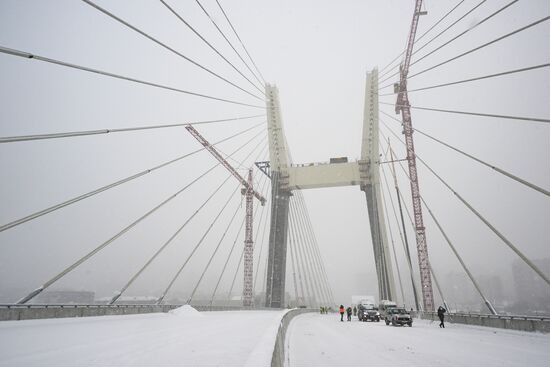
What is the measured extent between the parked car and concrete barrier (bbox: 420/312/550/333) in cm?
356

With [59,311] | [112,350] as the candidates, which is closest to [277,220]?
[59,311]

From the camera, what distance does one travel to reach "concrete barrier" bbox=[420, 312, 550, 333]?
14.4 metres

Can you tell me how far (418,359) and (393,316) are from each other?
16.0 m

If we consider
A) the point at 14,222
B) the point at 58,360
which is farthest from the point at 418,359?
the point at 14,222

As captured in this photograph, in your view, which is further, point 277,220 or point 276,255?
point 277,220

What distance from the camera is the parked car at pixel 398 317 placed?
71.4 feet

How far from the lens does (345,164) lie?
40.8 metres

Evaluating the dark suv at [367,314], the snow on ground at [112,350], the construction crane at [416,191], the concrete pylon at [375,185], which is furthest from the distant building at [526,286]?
the snow on ground at [112,350]

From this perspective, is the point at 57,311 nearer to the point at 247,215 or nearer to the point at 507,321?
the point at 507,321

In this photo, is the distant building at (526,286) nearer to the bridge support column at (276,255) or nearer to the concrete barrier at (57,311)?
the bridge support column at (276,255)

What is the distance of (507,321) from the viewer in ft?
54.6

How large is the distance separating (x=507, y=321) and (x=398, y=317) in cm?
678

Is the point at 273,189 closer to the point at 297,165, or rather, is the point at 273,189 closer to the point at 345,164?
the point at 297,165

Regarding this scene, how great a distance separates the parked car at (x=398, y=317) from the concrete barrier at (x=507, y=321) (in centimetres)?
Result: 356
